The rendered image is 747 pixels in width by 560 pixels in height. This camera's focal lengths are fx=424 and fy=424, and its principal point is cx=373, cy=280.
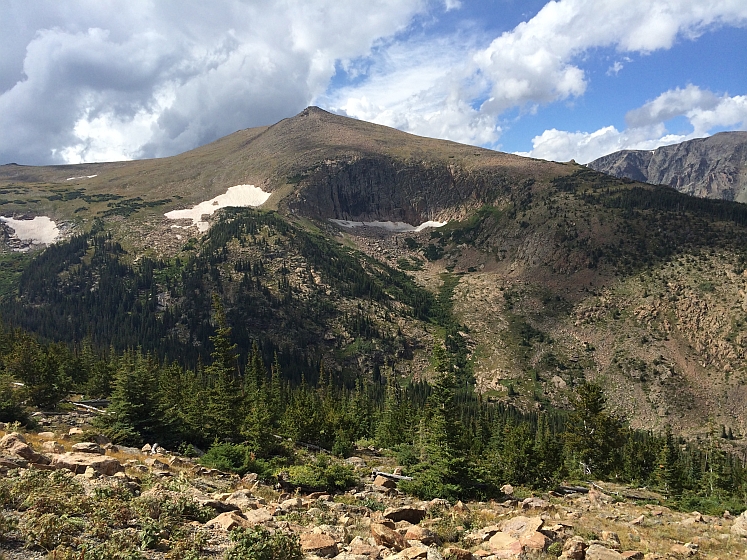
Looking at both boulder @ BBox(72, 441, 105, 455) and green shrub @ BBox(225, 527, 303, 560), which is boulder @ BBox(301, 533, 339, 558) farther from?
boulder @ BBox(72, 441, 105, 455)

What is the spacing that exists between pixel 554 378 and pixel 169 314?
13442 cm

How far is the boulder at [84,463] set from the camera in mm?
14398

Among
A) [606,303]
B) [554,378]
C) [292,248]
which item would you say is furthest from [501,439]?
[292,248]

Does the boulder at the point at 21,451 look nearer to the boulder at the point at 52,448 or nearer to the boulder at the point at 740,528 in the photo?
the boulder at the point at 52,448

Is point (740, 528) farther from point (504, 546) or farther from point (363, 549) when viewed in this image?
point (363, 549)

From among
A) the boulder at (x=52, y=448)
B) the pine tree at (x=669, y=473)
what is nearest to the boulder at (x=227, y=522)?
the boulder at (x=52, y=448)

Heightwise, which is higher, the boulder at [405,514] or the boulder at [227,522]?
the boulder at [227,522]

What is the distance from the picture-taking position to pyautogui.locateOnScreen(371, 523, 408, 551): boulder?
1132 cm

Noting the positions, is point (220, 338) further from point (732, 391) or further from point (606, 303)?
point (606, 303)

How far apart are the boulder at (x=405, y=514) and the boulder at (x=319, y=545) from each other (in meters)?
5.24

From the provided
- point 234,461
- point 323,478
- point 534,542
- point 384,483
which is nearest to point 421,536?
point 534,542

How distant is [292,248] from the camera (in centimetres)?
19200

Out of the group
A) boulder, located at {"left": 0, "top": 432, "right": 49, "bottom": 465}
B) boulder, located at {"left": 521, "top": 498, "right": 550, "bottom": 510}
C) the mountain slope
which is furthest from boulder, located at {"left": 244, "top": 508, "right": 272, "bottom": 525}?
the mountain slope

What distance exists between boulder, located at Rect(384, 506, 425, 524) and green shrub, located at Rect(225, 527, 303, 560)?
6536 millimetres
